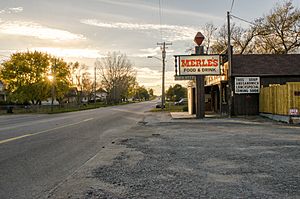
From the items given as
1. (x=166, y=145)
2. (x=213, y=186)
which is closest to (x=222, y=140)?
(x=166, y=145)

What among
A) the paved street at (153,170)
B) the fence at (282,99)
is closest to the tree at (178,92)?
the fence at (282,99)

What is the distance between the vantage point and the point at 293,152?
28.2ft

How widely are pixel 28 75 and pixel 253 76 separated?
40.4 m

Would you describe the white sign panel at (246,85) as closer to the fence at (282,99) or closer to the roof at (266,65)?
the roof at (266,65)

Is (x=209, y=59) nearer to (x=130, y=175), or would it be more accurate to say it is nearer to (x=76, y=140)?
(x=76, y=140)

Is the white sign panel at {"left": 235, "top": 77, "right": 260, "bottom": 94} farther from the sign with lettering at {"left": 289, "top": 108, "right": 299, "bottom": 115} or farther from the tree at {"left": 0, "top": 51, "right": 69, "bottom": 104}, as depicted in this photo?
the tree at {"left": 0, "top": 51, "right": 69, "bottom": 104}

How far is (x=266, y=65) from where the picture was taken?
25547 millimetres

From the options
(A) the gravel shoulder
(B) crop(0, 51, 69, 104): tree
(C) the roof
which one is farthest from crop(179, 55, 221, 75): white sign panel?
(B) crop(0, 51, 69, 104): tree

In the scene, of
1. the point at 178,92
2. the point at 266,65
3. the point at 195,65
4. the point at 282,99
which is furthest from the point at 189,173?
the point at 178,92

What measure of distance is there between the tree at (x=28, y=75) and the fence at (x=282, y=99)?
37.8m

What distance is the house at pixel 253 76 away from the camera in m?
23.7

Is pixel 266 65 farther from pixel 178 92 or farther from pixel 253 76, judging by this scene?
pixel 178 92

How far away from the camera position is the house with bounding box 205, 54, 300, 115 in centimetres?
2370

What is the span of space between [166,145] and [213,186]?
17.0 feet
